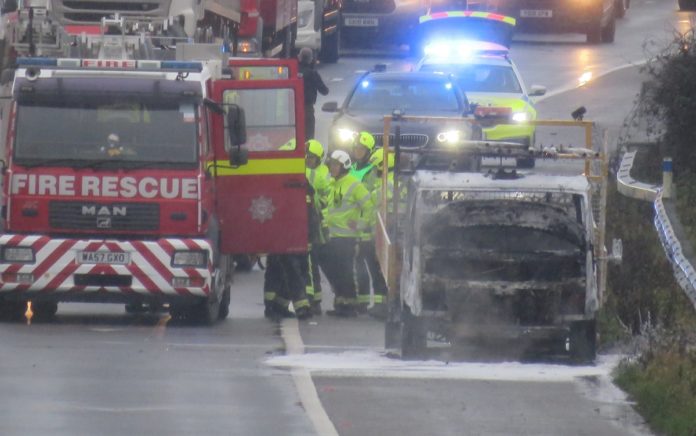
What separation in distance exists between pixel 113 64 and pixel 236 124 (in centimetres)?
127

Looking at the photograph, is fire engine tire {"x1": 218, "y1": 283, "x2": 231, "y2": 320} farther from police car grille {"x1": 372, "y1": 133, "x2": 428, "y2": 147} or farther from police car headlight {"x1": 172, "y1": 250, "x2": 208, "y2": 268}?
police car grille {"x1": 372, "y1": 133, "x2": 428, "y2": 147}

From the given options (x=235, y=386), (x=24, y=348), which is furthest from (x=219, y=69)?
(x=235, y=386)

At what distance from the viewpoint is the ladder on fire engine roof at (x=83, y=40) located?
1705 centimetres

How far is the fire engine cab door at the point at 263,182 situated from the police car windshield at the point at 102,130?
28.9 inches

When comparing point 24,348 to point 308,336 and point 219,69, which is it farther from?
point 219,69

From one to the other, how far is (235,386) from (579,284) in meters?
3.12

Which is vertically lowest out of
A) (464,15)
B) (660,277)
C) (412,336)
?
(412,336)

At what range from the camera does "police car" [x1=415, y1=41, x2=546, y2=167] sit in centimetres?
2500

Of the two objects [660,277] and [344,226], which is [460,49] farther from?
[660,277]

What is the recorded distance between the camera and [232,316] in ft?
60.4

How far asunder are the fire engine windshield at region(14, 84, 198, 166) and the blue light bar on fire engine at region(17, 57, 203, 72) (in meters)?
0.31

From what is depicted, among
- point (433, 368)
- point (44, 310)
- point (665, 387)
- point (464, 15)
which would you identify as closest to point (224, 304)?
point (44, 310)

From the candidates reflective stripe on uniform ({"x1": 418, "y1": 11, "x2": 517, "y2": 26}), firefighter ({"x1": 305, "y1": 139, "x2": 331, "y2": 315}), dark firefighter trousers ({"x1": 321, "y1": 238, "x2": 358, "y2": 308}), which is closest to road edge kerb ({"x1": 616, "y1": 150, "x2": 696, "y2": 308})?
dark firefighter trousers ({"x1": 321, "y1": 238, "x2": 358, "y2": 308})

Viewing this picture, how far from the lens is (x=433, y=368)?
44.1ft
